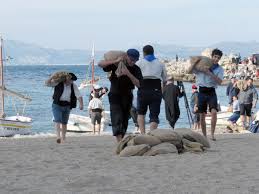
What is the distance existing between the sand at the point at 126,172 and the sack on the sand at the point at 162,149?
0.58 ft

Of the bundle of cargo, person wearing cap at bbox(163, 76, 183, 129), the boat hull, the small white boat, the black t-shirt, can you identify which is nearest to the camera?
the bundle of cargo

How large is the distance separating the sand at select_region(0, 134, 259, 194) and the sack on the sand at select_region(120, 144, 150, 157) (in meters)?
0.18

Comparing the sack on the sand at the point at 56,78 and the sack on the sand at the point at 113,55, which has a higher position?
the sack on the sand at the point at 113,55

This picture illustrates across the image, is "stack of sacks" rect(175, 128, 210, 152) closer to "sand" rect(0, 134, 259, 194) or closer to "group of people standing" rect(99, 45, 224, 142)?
"sand" rect(0, 134, 259, 194)

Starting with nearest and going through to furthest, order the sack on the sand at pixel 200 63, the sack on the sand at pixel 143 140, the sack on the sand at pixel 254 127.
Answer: the sack on the sand at pixel 143 140
the sack on the sand at pixel 200 63
the sack on the sand at pixel 254 127

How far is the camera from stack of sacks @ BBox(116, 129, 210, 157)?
33.2ft

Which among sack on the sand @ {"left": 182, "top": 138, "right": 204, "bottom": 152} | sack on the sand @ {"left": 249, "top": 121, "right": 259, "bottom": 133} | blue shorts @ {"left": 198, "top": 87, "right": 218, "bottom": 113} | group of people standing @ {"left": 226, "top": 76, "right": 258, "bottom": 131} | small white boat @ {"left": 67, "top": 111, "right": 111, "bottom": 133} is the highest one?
blue shorts @ {"left": 198, "top": 87, "right": 218, "bottom": 113}

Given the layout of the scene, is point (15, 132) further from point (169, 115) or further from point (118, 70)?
point (118, 70)

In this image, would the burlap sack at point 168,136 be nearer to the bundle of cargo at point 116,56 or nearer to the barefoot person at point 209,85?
the bundle of cargo at point 116,56

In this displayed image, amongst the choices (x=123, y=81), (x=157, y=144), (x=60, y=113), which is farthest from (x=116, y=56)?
(x=60, y=113)

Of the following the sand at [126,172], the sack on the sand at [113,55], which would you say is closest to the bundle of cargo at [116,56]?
the sack on the sand at [113,55]

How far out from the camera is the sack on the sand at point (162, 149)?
33.1ft

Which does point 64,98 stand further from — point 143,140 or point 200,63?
point 143,140

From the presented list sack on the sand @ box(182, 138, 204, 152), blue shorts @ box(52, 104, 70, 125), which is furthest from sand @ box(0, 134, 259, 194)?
blue shorts @ box(52, 104, 70, 125)
